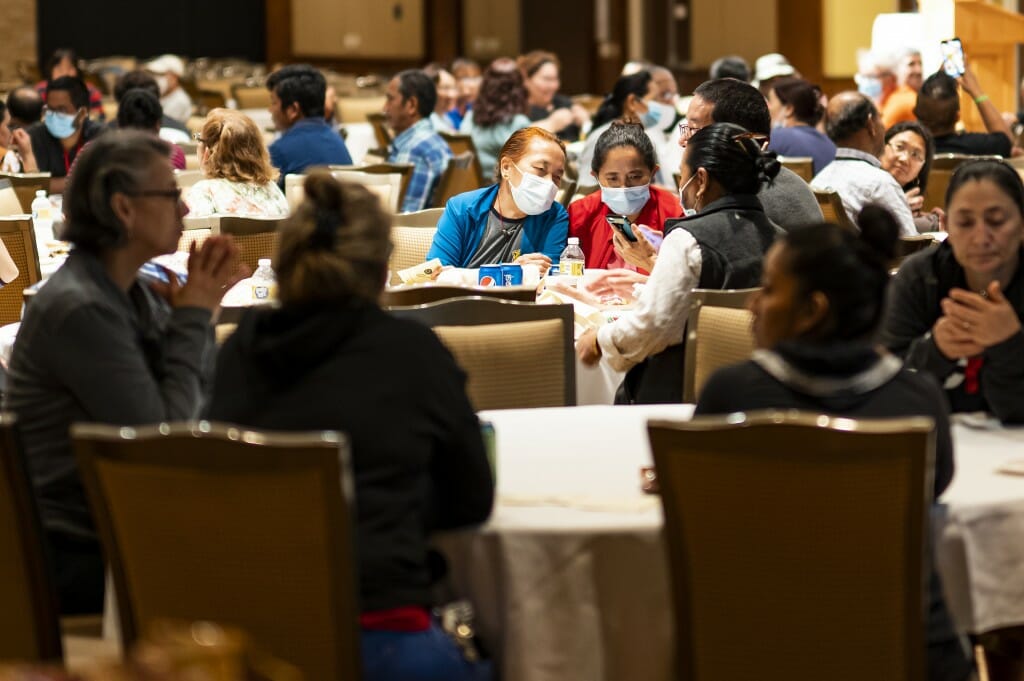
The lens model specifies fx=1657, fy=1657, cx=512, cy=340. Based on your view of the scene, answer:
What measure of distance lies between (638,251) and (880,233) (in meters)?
2.23

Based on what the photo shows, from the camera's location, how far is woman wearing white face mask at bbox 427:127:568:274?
5656 millimetres

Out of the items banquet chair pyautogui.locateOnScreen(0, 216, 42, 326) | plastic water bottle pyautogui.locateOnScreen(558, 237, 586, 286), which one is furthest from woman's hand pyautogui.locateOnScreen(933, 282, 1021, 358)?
banquet chair pyautogui.locateOnScreen(0, 216, 42, 326)

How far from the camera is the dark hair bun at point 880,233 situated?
2.90m

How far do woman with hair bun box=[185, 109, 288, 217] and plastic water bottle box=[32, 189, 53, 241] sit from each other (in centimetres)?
72

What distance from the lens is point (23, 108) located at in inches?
382

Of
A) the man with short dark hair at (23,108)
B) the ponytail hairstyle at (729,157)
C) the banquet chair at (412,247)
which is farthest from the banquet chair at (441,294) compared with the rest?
the man with short dark hair at (23,108)

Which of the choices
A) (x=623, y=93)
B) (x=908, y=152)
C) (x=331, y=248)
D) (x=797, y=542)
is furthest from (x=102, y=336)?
(x=623, y=93)

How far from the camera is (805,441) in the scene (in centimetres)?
245

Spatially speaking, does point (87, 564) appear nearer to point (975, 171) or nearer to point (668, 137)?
point (975, 171)

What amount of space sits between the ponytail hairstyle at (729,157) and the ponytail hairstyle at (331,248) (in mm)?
1848

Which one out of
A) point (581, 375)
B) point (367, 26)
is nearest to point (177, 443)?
point (581, 375)

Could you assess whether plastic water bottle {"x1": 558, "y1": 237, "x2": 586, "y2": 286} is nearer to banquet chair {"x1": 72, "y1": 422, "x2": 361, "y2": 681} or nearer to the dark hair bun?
the dark hair bun

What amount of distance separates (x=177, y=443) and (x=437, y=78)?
1181 centimetres

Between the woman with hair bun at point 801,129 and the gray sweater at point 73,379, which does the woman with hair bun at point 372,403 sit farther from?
the woman with hair bun at point 801,129
